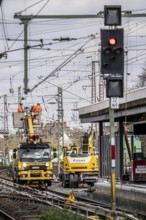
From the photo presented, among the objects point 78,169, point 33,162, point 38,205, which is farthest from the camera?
point 78,169

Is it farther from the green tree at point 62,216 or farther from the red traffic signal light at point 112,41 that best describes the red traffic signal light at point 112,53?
the green tree at point 62,216

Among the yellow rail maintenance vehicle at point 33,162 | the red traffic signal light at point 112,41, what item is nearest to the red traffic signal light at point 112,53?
the red traffic signal light at point 112,41

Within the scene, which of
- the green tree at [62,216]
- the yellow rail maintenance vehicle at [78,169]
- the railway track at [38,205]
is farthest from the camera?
the yellow rail maintenance vehicle at [78,169]

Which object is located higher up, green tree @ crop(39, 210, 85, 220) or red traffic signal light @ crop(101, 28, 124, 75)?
red traffic signal light @ crop(101, 28, 124, 75)

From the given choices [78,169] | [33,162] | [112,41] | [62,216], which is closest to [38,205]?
[62,216]

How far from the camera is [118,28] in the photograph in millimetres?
18188

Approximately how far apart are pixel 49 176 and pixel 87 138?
22.3ft

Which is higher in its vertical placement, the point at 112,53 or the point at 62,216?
the point at 112,53

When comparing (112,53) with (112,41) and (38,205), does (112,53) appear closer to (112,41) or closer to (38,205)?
(112,41)

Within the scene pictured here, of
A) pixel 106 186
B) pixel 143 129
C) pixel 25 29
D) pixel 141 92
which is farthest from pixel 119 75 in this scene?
Answer: pixel 143 129

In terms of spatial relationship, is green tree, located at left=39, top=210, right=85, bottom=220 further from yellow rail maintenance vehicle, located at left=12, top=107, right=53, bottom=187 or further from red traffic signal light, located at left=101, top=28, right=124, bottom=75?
yellow rail maintenance vehicle, located at left=12, top=107, right=53, bottom=187

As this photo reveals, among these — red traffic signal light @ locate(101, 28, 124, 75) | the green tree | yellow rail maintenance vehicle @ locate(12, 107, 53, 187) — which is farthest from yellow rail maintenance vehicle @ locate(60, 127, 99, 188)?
red traffic signal light @ locate(101, 28, 124, 75)

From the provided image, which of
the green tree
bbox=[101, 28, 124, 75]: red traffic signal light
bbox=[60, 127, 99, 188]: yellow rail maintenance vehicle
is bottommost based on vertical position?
the green tree

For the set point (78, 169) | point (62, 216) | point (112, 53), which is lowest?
point (62, 216)
